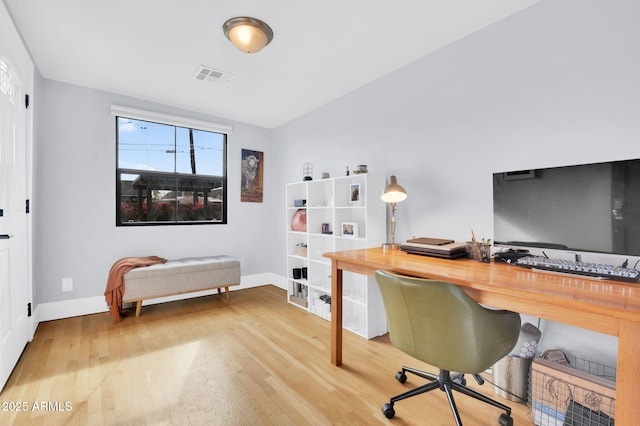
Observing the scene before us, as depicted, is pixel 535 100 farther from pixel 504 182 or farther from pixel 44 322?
pixel 44 322

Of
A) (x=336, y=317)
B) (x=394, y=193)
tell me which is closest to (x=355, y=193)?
(x=394, y=193)

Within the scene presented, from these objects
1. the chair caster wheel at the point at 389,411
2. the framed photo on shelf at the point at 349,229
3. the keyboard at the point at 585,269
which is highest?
the framed photo on shelf at the point at 349,229

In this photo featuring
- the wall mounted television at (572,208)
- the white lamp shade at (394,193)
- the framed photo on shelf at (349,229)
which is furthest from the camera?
the framed photo on shelf at (349,229)

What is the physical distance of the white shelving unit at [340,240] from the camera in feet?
9.05

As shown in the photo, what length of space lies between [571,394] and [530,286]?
Result: 741 mm

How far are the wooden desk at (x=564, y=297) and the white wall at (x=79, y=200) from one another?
9.93 feet

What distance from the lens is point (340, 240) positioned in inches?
125

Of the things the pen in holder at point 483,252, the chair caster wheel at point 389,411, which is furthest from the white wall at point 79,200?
the pen in holder at point 483,252

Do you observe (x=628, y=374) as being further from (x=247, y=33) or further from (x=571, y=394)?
(x=247, y=33)

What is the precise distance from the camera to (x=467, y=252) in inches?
78.7

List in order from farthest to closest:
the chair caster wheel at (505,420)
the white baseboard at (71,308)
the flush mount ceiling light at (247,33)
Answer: the white baseboard at (71,308) → the flush mount ceiling light at (247,33) → the chair caster wheel at (505,420)

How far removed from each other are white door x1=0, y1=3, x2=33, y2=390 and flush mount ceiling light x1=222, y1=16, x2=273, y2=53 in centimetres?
134

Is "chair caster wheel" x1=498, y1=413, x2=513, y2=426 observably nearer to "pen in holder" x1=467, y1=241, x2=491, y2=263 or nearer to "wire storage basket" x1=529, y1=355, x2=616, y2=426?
"wire storage basket" x1=529, y1=355, x2=616, y2=426

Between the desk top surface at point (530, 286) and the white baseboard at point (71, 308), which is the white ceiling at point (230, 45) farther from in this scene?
the white baseboard at point (71, 308)
